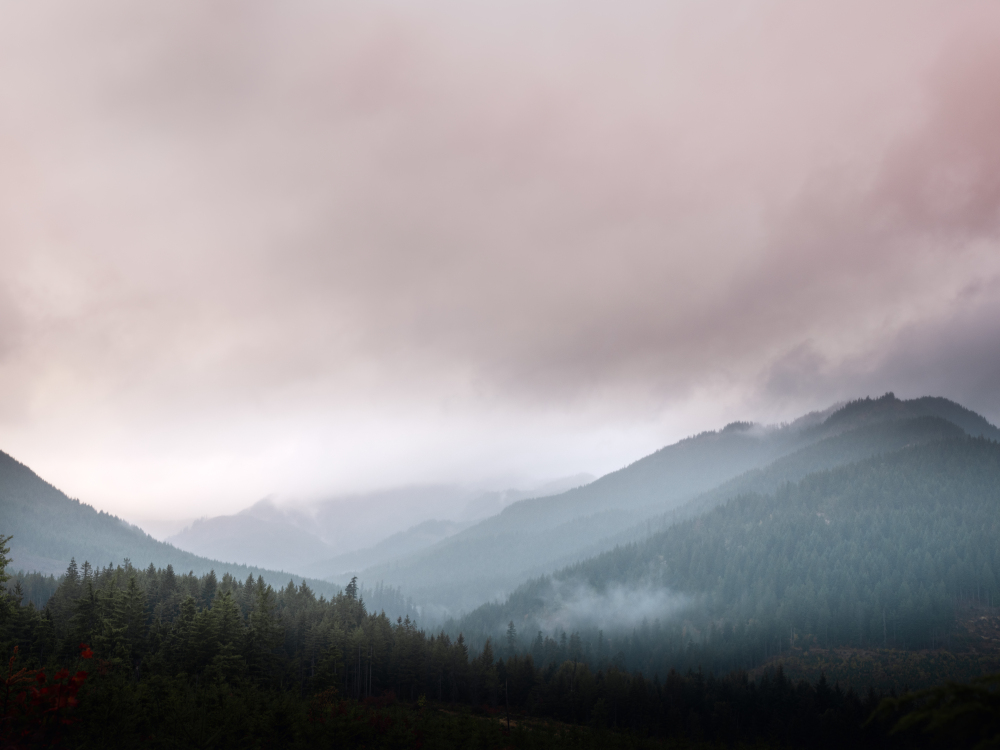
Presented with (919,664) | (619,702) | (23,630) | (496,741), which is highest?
(23,630)

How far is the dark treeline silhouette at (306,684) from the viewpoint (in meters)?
40.5

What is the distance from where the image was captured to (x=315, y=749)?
42250mm

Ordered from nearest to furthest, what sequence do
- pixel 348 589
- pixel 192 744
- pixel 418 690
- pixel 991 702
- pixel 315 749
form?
pixel 991 702
pixel 192 744
pixel 315 749
pixel 418 690
pixel 348 589

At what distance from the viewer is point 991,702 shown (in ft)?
33.5

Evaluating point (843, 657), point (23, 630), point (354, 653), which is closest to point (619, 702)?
point (354, 653)

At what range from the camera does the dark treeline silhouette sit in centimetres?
4047

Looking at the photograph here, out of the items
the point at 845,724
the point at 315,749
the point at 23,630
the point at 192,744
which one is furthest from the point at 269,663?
the point at 845,724

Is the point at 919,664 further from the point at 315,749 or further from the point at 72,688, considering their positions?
the point at 72,688

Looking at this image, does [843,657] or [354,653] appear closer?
[354,653]

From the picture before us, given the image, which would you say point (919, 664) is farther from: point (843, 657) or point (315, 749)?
point (315, 749)

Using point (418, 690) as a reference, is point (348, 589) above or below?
above

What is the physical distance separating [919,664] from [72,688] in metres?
239

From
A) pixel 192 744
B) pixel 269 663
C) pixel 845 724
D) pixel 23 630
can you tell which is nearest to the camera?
pixel 192 744

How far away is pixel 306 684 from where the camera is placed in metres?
97.1
